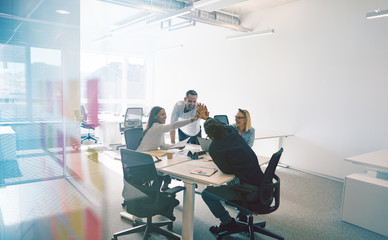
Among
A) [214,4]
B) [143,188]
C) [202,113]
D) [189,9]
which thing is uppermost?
[189,9]

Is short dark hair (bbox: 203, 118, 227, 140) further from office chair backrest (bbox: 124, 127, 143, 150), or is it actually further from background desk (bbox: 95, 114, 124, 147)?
background desk (bbox: 95, 114, 124, 147)

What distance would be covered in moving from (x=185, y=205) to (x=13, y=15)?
75.2 inches

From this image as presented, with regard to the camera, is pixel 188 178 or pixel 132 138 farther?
pixel 132 138

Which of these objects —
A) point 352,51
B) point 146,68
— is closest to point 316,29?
point 352,51

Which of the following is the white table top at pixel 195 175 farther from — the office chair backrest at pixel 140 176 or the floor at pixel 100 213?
the floor at pixel 100 213

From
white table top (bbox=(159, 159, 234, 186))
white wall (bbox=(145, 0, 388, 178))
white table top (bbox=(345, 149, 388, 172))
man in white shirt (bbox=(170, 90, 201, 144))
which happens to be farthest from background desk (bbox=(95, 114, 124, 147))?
white table top (bbox=(345, 149, 388, 172))

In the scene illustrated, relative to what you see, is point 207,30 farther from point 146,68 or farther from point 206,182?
point 206,182

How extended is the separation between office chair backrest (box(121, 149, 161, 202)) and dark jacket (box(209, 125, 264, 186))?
59cm

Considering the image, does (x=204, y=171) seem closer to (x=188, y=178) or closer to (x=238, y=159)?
(x=188, y=178)

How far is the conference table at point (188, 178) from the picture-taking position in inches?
87.4

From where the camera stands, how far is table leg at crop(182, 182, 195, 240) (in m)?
2.35

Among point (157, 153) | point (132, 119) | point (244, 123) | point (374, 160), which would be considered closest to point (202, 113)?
point (244, 123)

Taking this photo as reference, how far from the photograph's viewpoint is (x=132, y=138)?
322 cm

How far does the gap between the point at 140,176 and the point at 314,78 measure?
397cm
